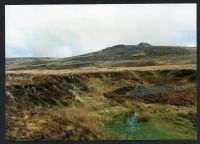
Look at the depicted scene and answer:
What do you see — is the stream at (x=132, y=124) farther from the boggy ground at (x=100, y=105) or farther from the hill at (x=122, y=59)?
the hill at (x=122, y=59)

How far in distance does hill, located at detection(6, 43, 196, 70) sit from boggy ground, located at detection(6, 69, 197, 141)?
0.12 m

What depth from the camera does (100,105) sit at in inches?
300

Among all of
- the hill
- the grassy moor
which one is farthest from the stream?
the hill

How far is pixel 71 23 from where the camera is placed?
7.63 meters

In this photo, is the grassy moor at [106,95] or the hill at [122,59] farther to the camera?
the hill at [122,59]

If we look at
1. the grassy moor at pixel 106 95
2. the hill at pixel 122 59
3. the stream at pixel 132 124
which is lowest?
the stream at pixel 132 124

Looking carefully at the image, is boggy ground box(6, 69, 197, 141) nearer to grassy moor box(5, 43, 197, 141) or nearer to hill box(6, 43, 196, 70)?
grassy moor box(5, 43, 197, 141)

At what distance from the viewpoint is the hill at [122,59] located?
767cm

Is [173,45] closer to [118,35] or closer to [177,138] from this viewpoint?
[118,35]

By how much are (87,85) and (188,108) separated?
1.47m

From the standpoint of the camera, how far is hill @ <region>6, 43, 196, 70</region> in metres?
7.67

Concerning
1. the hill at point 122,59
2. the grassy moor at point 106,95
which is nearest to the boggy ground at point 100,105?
the grassy moor at point 106,95

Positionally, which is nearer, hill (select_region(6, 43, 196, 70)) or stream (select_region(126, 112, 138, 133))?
stream (select_region(126, 112, 138, 133))

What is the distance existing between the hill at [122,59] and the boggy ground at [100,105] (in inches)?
4.9
